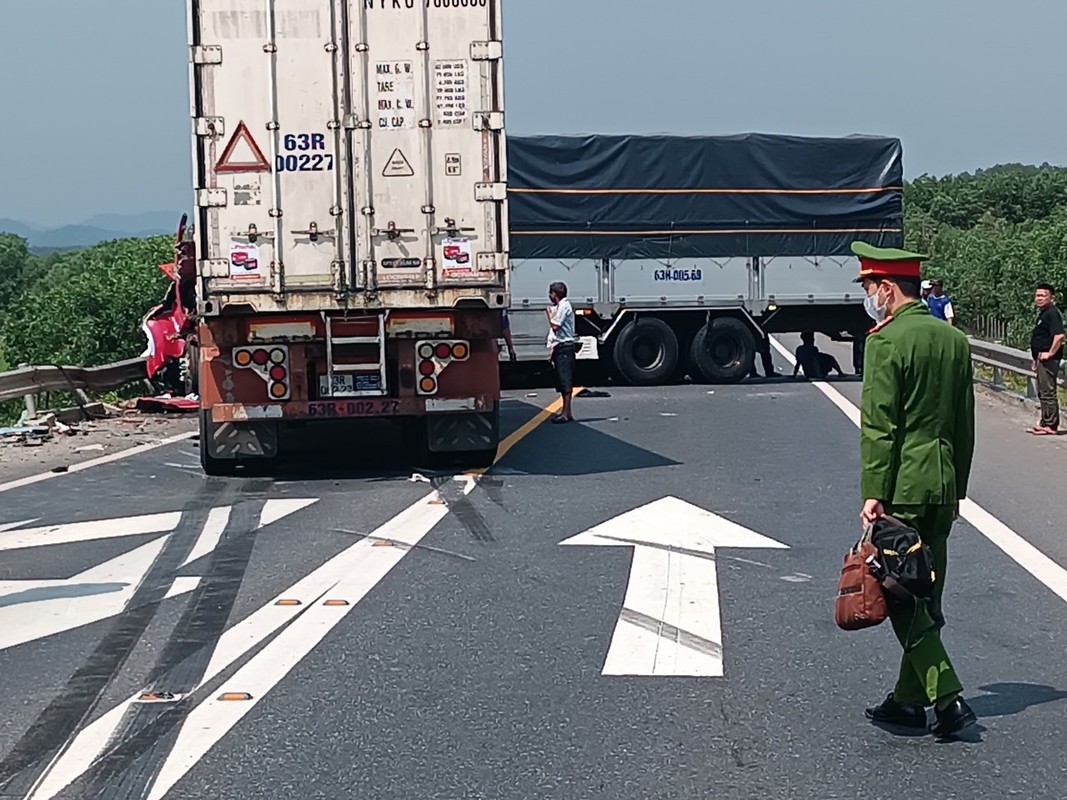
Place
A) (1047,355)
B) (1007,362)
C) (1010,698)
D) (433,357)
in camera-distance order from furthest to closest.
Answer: (1007,362), (1047,355), (433,357), (1010,698)

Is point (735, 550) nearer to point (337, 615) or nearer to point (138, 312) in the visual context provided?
point (337, 615)

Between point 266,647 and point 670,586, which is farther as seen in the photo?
point 670,586

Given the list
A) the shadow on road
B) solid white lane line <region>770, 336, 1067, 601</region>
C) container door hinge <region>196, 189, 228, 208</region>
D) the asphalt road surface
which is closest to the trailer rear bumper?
the asphalt road surface

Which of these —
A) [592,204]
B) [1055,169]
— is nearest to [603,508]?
[592,204]

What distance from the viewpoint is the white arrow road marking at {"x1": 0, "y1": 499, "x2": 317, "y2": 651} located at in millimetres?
7879

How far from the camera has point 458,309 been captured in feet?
43.1

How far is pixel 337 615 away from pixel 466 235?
574 centimetres

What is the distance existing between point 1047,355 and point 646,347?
9.31 m

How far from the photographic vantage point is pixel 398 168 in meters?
13.1

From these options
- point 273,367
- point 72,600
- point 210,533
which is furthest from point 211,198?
point 72,600

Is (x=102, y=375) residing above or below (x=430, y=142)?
below

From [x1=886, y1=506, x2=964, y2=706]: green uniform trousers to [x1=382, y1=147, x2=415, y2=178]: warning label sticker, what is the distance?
7.91 meters

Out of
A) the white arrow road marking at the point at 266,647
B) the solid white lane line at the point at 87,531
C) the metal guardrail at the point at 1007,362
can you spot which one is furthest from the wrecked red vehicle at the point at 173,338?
the metal guardrail at the point at 1007,362

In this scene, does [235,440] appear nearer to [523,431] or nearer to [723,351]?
[523,431]
